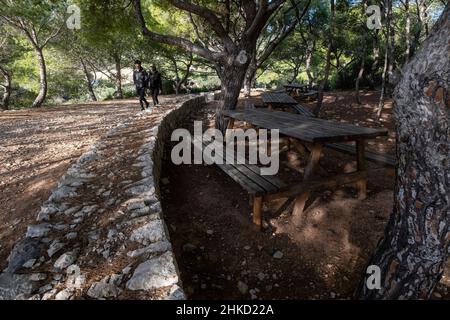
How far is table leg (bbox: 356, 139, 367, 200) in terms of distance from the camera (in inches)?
152

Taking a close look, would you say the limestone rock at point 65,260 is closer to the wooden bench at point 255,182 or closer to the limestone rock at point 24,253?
the limestone rock at point 24,253

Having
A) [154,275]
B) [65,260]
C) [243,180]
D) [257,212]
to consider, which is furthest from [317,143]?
[65,260]

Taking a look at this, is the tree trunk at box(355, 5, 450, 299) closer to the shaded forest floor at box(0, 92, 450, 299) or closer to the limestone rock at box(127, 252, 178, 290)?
the shaded forest floor at box(0, 92, 450, 299)

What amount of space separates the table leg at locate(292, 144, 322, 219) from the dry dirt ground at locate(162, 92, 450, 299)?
11 cm

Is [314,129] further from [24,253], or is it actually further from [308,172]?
[24,253]

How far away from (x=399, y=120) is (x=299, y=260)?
6.10 ft

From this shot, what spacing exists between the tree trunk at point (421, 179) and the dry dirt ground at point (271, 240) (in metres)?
→ 0.78

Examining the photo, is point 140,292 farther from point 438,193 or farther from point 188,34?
point 188,34

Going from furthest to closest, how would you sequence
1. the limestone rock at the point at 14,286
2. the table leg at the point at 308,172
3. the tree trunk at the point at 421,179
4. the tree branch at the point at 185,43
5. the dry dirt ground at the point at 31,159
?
1. the tree branch at the point at 185,43
2. the table leg at the point at 308,172
3. the dry dirt ground at the point at 31,159
4. the limestone rock at the point at 14,286
5. the tree trunk at the point at 421,179

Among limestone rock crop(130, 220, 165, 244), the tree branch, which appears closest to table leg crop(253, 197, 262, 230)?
limestone rock crop(130, 220, 165, 244)

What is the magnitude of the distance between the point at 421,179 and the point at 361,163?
7.25ft

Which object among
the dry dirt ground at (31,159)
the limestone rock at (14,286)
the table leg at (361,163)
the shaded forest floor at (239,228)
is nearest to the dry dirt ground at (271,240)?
the shaded forest floor at (239,228)

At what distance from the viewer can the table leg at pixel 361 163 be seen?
3.87m
